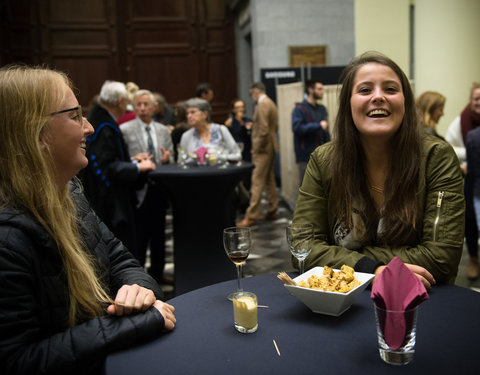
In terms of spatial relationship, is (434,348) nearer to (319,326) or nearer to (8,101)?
(319,326)

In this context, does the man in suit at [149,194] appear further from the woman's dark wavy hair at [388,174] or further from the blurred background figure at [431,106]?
the woman's dark wavy hair at [388,174]

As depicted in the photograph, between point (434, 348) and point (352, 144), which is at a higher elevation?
point (352, 144)

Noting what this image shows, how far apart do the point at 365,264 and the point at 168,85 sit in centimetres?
1096

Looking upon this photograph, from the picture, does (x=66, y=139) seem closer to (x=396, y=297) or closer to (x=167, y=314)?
(x=167, y=314)

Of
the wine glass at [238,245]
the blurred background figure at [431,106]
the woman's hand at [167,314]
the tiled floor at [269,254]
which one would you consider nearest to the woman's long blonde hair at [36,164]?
the woman's hand at [167,314]

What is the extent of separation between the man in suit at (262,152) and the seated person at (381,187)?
491 centimetres

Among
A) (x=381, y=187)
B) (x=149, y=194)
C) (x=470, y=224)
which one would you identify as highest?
(x=381, y=187)

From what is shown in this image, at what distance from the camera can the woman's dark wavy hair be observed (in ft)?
6.17

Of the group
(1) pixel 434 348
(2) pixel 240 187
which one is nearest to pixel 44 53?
(2) pixel 240 187

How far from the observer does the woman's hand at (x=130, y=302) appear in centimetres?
133

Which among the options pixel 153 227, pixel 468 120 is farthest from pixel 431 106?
pixel 153 227

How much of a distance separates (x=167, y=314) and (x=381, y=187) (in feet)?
3.47

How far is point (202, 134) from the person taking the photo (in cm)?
514

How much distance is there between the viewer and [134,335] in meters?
1.29
